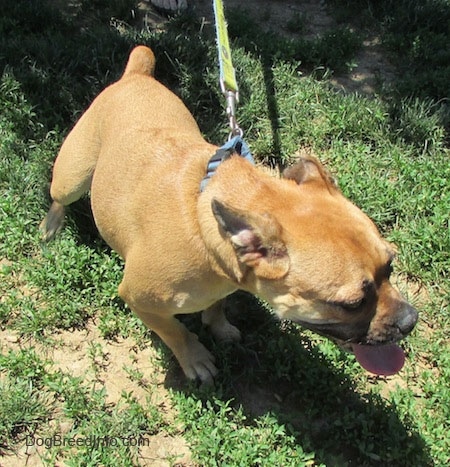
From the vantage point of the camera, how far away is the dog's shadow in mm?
3662

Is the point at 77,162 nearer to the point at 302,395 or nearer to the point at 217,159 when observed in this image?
the point at 217,159


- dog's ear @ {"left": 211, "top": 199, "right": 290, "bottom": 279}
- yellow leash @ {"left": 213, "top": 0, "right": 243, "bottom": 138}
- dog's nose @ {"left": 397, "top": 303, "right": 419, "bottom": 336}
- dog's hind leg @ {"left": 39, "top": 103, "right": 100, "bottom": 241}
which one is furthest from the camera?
dog's hind leg @ {"left": 39, "top": 103, "right": 100, "bottom": 241}

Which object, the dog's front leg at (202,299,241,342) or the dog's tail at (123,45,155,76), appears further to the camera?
the dog's tail at (123,45,155,76)

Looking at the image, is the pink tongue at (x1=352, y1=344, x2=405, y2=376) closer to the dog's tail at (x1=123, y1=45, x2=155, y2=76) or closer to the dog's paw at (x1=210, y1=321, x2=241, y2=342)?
the dog's paw at (x1=210, y1=321, x2=241, y2=342)

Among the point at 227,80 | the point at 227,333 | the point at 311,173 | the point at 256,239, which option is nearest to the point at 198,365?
the point at 227,333

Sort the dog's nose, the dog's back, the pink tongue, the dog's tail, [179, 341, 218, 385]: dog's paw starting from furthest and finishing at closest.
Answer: the dog's tail < [179, 341, 218, 385]: dog's paw < the dog's back < the pink tongue < the dog's nose

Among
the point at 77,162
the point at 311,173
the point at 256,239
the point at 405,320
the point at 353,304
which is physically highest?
the point at 311,173

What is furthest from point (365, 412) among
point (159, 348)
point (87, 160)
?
point (87, 160)

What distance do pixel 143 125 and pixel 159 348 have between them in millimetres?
1525

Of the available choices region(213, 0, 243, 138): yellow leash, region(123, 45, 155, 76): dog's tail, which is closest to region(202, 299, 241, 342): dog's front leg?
region(213, 0, 243, 138): yellow leash

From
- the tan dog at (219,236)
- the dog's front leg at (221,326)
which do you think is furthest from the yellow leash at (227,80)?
the dog's front leg at (221,326)

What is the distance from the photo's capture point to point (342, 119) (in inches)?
214

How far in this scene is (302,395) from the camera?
153 inches

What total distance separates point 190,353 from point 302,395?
2.53ft
